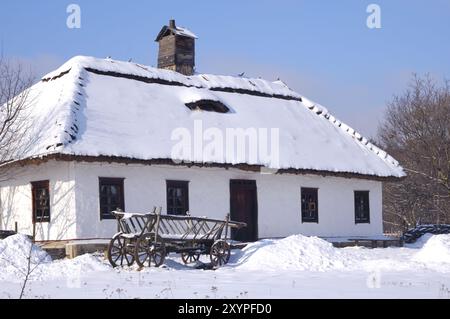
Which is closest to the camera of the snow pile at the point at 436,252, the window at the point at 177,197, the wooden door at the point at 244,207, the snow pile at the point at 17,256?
the snow pile at the point at 17,256

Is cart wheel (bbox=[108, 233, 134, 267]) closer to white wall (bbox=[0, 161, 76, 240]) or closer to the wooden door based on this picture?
white wall (bbox=[0, 161, 76, 240])

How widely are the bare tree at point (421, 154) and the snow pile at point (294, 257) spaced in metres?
17.3

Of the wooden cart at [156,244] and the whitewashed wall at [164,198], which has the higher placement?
the whitewashed wall at [164,198]

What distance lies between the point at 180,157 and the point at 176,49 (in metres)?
8.35

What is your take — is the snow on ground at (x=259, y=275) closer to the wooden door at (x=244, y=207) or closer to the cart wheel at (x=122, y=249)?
the cart wheel at (x=122, y=249)

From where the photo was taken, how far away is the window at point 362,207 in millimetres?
25125

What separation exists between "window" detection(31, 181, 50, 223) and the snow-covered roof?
1.34 meters

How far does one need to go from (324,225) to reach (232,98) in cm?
567

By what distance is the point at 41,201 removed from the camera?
63.9 feet

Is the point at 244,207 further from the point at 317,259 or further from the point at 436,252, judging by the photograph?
the point at 436,252

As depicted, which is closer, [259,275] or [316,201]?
[259,275]

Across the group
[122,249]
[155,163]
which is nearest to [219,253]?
[122,249]

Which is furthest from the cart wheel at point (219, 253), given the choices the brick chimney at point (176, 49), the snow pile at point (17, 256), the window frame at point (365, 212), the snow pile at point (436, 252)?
the brick chimney at point (176, 49)
